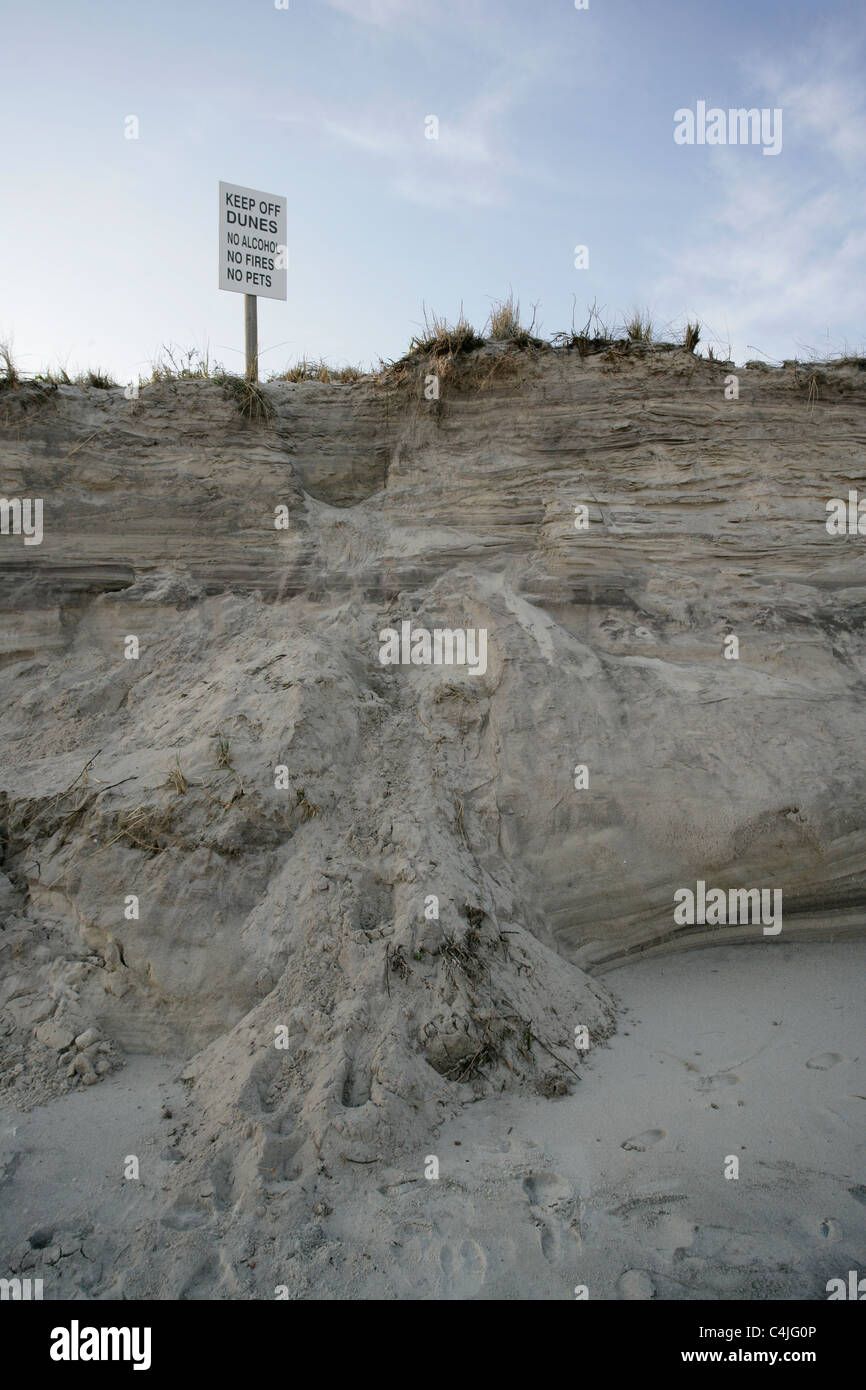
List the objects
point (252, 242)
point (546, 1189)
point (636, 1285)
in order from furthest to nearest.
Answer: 1. point (252, 242)
2. point (546, 1189)
3. point (636, 1285)

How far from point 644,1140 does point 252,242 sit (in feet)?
24.0

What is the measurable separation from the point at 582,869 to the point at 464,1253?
2431 mm

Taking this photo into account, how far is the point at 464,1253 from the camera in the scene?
9.45 ft

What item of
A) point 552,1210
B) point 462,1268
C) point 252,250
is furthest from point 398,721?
point 252,250

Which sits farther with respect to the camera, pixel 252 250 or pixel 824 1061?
pixel 252 250

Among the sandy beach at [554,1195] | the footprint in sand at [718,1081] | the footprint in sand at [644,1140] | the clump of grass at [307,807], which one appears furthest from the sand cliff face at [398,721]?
the footprint in sand at [718,1081]

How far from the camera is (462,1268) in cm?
283

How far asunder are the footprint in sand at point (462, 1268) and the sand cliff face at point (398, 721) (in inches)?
21.6

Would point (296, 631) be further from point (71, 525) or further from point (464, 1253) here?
point (464, 1253)

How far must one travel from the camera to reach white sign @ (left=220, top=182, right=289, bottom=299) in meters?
7.01

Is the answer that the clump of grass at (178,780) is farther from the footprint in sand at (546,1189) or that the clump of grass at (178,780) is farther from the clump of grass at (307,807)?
the footprint in sand at (546,1189)

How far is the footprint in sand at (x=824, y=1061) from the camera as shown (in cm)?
402

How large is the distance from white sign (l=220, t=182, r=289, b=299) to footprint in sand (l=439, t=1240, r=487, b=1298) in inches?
279

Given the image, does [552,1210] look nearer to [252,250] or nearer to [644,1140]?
[644,1140]
